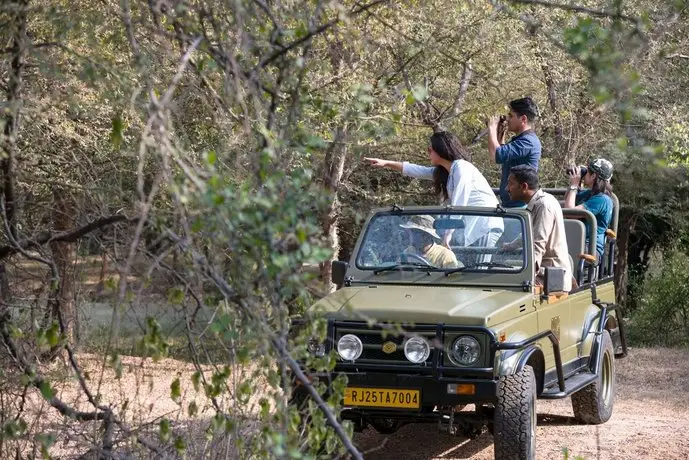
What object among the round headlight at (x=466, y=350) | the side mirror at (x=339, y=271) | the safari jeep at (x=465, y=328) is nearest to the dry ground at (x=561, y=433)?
the safari jeep at (x=465, y=328)

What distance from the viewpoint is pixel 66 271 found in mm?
6332

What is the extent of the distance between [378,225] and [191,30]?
431cm

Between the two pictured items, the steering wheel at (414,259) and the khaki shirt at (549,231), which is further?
the khaki shirt at (549,231)

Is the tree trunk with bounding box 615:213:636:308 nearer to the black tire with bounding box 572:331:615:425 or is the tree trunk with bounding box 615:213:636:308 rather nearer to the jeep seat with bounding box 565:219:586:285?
the black tire with bounding box 572:331:615:425

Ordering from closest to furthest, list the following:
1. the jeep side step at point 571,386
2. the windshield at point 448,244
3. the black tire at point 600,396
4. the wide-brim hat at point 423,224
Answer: the jeep side step at point 571,386, the windshield at point 448,244, the wide-brim hat at point 423,224, the black tire at point 600,396

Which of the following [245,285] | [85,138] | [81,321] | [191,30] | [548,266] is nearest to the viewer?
[245,285]

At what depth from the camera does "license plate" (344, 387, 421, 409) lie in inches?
281

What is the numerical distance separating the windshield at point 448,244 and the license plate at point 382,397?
3.74ft

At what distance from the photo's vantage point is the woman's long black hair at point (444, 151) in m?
8.60

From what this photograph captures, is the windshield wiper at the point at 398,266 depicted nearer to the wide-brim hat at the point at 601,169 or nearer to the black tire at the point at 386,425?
the black tire at the point at 386,425

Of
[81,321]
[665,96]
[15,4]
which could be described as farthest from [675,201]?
[15,4]

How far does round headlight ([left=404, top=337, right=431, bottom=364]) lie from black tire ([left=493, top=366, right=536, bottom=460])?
46 cm

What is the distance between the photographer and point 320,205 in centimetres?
388

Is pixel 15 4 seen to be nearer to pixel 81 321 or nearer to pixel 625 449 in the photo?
pixel 81 321
